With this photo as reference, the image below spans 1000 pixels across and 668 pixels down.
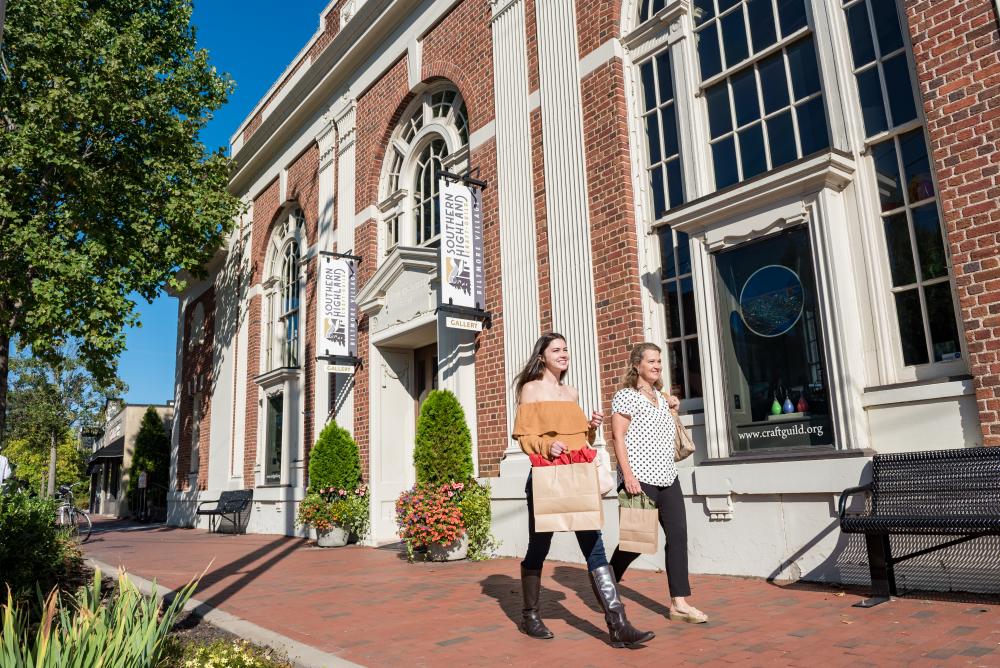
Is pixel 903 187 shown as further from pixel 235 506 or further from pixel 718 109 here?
pixel 235 506

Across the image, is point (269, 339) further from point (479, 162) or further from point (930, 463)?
point (930, 463)

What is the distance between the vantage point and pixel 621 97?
8070mm

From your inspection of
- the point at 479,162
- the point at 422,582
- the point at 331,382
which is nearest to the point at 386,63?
the point at 479,162

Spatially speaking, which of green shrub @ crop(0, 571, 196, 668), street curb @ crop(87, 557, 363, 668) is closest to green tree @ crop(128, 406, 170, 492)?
street curb @ crop(87, 557, 363, 668)

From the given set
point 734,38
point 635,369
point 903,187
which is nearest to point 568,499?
point 635,369

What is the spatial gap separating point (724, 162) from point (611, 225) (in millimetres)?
1350

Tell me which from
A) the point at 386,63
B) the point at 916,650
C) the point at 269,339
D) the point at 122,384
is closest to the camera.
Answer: the point at 916,650

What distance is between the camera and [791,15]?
261 inches

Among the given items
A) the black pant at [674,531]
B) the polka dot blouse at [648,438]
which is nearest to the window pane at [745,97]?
the polka dot blouse at [648,438]

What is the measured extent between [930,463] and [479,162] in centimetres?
715

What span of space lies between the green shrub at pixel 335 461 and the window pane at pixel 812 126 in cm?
834

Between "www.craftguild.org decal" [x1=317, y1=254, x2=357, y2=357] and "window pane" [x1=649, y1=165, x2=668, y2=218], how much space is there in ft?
20.9

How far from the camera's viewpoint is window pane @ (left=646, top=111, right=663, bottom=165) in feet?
25.9

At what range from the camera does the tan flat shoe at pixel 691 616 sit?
4277 mm
